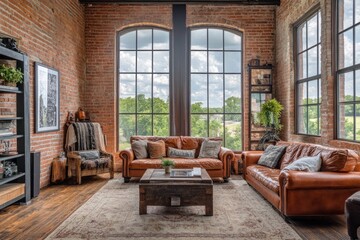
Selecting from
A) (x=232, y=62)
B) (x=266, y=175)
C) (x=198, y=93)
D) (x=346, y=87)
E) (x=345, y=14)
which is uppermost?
(x=345, y=14)

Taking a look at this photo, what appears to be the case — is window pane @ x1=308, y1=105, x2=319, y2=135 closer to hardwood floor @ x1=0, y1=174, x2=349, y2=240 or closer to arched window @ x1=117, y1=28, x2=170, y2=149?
hardwood floor @ x1=0, y1=174, x2=349, y2=240

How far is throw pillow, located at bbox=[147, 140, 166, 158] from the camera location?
21.1 feet

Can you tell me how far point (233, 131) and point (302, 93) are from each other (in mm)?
1955

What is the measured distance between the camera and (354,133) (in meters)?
4.62

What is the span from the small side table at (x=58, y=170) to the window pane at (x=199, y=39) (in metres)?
4.03

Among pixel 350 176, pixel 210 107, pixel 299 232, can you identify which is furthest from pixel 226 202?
pixel 210 107

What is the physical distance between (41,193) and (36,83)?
184cm

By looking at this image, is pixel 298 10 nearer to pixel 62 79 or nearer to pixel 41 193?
pixel 62 79

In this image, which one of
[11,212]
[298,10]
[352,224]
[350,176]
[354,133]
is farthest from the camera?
[298,10]

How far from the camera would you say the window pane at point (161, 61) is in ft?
25.5

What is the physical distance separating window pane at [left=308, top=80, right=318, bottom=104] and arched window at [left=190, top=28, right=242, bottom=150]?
1.95 m

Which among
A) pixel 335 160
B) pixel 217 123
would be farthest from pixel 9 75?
pixel 217 123

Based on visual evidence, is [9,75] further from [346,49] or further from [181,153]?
[346,49]

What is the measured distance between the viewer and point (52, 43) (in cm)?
600
